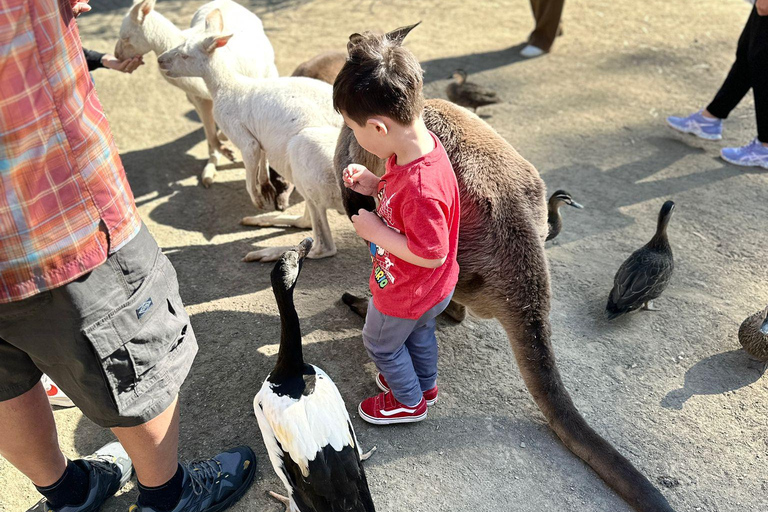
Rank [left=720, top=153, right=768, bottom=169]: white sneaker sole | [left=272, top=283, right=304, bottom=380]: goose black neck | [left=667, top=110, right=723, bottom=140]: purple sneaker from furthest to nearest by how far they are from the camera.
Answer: [left=667, top=110, right=723, bottom=140]: purple sneaker < [left=720, top=153, right=768, bottom=169]: white sneaker sole < [left=272, top=283, right=304, bottom=380]: goose black neck

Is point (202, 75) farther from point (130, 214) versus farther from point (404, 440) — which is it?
point (404, 440)

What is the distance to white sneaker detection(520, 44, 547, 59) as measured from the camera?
657 centimetres

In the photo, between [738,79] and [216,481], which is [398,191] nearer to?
[216,481]

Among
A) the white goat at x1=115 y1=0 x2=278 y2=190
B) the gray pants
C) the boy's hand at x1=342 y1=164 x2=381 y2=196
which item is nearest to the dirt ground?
the gray pants

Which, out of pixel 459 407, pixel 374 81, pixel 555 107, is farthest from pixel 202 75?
pixel 555 107

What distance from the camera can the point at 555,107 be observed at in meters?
5.65

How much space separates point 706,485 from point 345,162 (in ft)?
7.38

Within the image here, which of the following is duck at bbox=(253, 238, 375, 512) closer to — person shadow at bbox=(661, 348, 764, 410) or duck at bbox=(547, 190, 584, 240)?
person shadow at bbox=(661, 348, 764, 410)

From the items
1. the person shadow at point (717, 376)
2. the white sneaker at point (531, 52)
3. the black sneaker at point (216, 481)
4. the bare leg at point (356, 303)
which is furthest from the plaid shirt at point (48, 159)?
the white sneaker at point (531, 52)

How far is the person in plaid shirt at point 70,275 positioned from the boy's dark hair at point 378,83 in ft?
2.53

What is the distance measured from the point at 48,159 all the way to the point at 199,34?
268 cm

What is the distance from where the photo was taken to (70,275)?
162cm

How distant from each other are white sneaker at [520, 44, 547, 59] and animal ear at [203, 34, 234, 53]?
386 centimetres

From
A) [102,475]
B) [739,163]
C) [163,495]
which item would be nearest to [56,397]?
[102,475]
